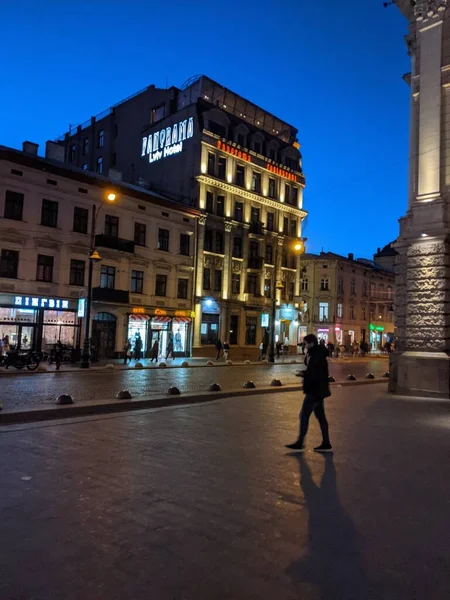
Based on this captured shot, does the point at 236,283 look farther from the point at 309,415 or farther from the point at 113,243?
the point at 309,415

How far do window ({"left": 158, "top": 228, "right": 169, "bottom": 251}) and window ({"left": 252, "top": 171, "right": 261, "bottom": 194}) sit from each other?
1241 cm

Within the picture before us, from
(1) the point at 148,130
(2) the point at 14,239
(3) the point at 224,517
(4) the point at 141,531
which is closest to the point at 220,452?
(3) the point at 224,517

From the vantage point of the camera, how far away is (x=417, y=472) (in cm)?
656

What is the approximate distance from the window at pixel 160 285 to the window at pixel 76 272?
6.53 m

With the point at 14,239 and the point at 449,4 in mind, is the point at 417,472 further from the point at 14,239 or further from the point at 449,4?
the point at 14,239

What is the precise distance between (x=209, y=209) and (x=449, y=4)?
27517mm

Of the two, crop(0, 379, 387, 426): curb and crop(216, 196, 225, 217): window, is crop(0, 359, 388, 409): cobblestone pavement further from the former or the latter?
crop(216, 196, 225, 217): window

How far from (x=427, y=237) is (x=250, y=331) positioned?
102 ft

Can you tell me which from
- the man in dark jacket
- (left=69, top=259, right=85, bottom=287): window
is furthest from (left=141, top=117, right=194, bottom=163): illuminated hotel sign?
the man in dark jacket

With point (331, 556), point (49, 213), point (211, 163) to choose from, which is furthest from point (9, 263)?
point (331, 556)

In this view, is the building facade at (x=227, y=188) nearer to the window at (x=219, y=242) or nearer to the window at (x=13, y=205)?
the window at (x=219, y=242)

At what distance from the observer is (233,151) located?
44125 mm

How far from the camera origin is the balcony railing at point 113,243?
3212cm

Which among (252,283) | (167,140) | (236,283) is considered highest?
(167,140)
